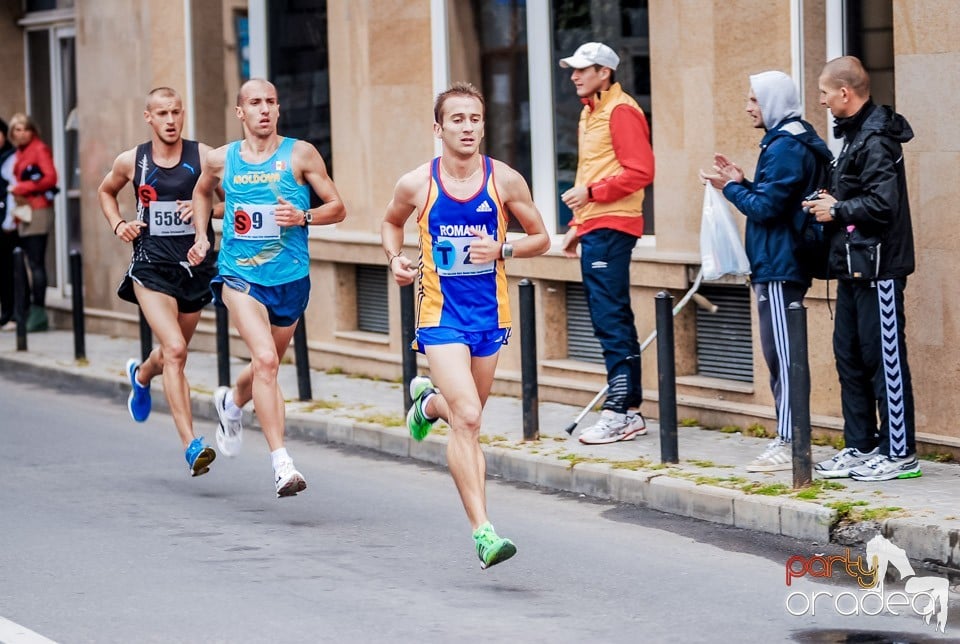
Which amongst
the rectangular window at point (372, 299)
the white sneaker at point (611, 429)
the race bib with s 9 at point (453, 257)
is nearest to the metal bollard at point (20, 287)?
the rectangular window at point (372, 299)

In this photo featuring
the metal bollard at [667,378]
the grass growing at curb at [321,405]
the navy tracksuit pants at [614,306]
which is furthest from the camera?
the grass growing at curb at [321,405]

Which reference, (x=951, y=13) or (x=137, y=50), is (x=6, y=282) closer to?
(x=137, y=50)

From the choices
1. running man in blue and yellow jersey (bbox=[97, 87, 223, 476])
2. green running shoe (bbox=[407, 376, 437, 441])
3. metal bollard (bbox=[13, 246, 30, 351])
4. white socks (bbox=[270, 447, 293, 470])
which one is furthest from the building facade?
white socks (bbox=[270, 447, 293, 470])

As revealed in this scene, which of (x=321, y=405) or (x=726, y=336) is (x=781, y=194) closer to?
(x=726, y=336)

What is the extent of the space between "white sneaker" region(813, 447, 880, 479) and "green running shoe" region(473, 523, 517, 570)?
2.41 metres

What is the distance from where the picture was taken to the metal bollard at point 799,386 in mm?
8852

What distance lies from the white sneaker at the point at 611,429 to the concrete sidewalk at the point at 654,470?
0.08 meters

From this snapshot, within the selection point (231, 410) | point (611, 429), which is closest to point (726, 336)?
point (611, 429)

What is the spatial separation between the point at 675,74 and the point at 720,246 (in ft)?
5.92

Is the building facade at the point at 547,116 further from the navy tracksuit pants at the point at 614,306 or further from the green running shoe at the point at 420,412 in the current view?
the green running shoe at the point at 420,412

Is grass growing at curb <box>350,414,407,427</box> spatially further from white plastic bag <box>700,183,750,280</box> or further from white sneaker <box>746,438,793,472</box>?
white sneaker <box>746,438,793,472</box>

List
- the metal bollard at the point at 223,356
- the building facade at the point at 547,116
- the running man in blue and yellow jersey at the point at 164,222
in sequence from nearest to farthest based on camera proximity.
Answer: the building facade at the point at 547,116 → the running man in blue and yellow jersey at the point at 164,222 → the metal bollard at the point at 223,356

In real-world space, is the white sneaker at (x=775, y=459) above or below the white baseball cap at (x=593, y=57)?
below

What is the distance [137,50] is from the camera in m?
17.6
